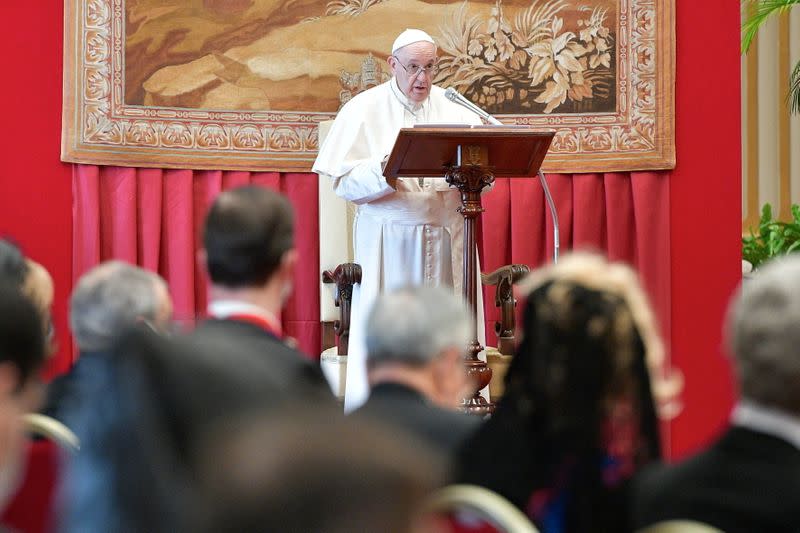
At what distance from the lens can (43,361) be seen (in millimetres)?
1678

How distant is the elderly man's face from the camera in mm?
6426

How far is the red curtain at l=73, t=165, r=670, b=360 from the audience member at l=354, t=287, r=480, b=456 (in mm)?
5178

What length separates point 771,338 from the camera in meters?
1.92

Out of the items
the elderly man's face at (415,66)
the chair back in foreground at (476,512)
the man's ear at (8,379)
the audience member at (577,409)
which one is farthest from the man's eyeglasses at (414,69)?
the man's ear at (8,379)

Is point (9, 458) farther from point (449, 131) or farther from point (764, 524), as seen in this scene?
point (449, 131)

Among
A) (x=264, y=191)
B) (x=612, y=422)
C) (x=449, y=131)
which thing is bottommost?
(x=612, y=422)

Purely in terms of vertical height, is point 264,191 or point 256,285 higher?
point 264,191

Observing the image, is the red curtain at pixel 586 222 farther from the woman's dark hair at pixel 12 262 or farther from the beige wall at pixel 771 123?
the woman's dark hair at pixel 12 262

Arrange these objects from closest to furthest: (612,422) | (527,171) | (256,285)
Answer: (612,422), (256,285), (527,171)

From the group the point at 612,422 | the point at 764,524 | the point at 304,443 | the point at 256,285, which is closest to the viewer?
the point at 304,443

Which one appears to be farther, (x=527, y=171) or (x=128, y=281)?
(x=527, y=171)

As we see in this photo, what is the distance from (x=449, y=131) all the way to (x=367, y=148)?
1.43 meters

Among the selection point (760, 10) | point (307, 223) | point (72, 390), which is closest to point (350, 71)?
point (307, 223)

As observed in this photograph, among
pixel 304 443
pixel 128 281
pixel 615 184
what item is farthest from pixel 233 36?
pixel 304 443
